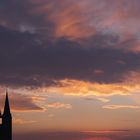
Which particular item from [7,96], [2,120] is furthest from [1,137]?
[7,96]

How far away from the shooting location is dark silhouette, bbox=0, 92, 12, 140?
54.1 meters

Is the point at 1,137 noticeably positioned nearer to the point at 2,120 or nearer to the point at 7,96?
the point at 2,120

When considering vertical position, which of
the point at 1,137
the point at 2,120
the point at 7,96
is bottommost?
the point at 1,137

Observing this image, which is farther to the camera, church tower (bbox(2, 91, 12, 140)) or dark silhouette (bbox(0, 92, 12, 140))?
church tower (bbox(2, 91, 12, 140))

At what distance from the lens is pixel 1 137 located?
54.2 meters

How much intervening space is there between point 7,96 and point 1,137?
28.2ft

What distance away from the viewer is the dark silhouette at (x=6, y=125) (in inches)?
2131

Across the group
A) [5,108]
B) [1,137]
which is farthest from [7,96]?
[1,137]

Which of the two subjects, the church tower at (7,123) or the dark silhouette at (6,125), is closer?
the dark silhouette at (6,125)

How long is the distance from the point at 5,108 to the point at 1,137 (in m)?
5.85

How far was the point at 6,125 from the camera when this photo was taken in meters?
55.1

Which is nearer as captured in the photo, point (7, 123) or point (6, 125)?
point (6, 125)

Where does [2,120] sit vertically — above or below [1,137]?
above

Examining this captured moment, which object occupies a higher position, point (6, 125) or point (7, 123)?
point (7, 123)
